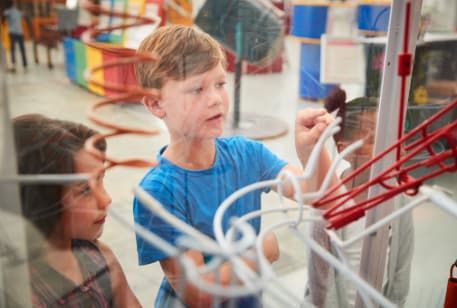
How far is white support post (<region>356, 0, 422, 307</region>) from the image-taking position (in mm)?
618

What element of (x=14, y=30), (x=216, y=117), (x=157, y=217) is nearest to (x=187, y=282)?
(x=157, y=217)

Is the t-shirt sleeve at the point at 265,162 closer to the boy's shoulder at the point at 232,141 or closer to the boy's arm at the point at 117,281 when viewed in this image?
the boy's shoulder at the point at 232,141

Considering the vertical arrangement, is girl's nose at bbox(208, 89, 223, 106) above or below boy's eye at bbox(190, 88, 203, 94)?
below

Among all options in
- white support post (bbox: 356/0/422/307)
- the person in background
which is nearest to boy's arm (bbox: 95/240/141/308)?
the person in background

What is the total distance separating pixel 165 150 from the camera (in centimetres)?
58

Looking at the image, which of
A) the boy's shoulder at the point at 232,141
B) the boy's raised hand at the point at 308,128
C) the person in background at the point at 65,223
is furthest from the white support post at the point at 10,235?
the boy's raised hand at the point at 308,128

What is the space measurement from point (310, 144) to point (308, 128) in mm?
22

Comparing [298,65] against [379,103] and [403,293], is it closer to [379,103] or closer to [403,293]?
[379,103]

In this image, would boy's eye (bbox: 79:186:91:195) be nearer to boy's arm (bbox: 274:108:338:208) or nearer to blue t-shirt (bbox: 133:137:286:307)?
blue t-shirt (bbox: 133:137:286:307)

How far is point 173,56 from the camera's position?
0.54m

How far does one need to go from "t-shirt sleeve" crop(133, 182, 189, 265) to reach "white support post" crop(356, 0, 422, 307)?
293mm

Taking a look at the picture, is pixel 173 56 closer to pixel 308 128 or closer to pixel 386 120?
pixel 308 128

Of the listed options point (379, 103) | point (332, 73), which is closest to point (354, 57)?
point (332, 73)

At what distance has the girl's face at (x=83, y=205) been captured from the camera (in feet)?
1.77
